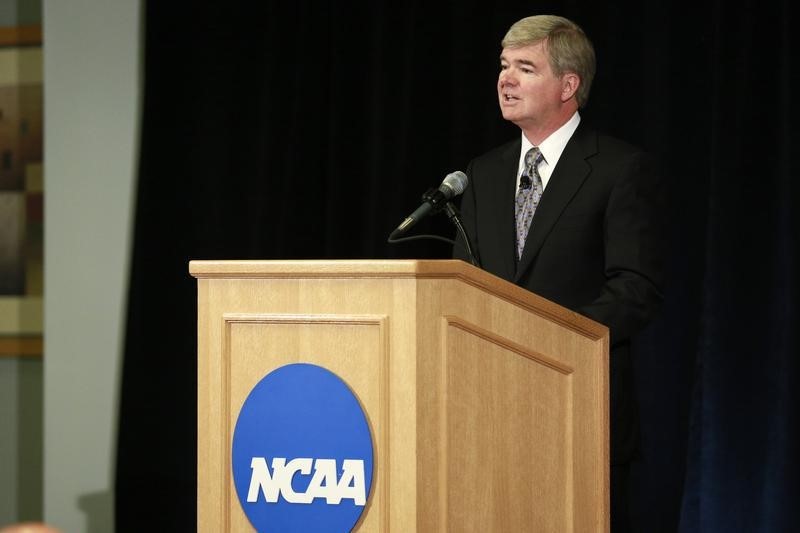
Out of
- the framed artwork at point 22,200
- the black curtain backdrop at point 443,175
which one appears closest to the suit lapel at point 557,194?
the black curtain backdrop at point 443,175

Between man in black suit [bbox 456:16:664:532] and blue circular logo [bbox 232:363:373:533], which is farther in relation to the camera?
man in black suit [bbox 456:16:664:532]

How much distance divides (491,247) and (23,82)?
282 cm

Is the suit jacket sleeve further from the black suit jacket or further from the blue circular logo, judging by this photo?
the blue circular logo

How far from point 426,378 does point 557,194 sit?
A: 2.80 ft

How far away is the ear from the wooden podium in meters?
0.80

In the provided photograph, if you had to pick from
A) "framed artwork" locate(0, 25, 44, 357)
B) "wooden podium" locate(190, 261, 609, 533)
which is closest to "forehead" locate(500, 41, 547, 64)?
"wooden podium" locate(190, 261, 609, 533)

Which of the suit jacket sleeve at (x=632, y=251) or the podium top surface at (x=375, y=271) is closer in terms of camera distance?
the podium top surface at (x=375, y=271)

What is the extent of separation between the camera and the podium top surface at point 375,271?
1.87 metres

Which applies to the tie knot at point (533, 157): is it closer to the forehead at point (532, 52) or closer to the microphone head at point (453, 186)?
the forehead at point (532, 52)

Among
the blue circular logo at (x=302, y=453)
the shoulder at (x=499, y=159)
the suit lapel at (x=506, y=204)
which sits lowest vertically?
the blue circular logo at (x=302, y=453)

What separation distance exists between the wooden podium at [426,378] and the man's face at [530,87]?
0.74m

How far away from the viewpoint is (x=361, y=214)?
402 cm

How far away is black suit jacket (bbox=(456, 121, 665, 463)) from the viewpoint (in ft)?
8.24

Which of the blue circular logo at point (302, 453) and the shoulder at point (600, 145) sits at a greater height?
the shoulder at point (600, 145)
